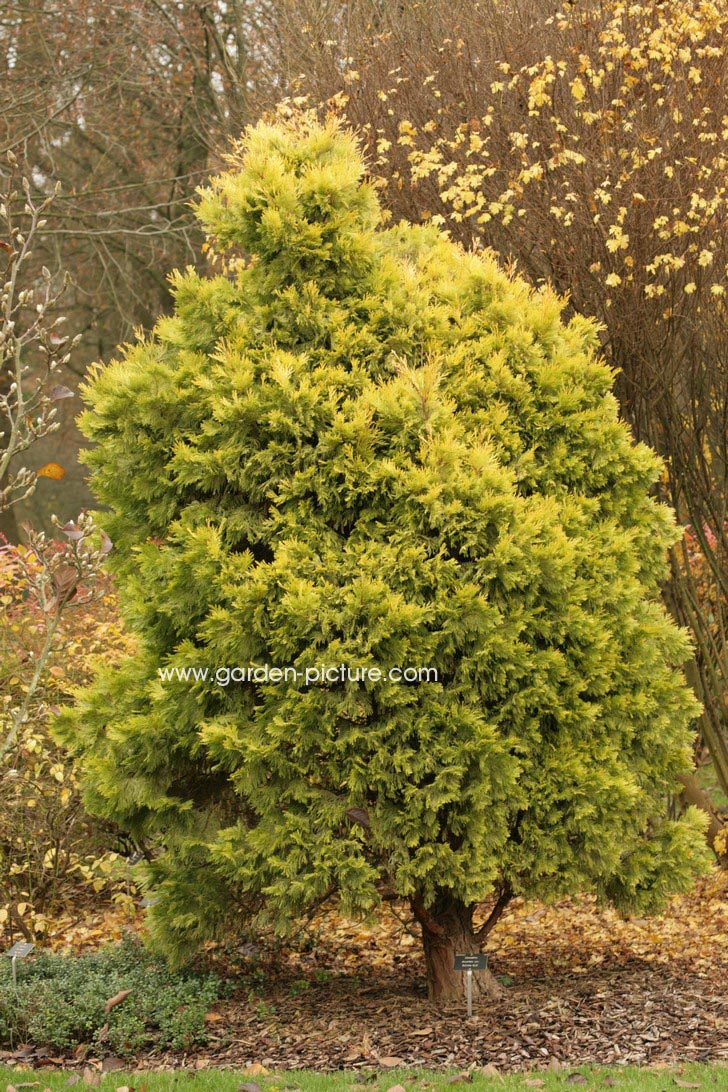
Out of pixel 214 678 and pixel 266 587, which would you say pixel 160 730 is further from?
pixel 266 587

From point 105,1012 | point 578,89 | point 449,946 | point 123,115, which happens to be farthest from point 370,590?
point 123,115

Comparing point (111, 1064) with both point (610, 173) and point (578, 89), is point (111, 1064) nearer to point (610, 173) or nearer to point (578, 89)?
point (610, 173)

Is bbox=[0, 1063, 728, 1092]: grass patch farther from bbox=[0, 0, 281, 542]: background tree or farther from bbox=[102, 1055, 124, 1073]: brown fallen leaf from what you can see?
bbox=[0, 0, 281, 542]: background tree

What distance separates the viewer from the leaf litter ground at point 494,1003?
4.04 m

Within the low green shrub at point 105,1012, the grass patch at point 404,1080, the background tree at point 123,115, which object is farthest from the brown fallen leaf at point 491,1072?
the background tree at point 123,115

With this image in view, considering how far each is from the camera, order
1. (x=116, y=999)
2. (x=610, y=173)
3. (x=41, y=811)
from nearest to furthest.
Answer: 1. (x=116, y=999)
2. (x=610, y=173)
3. (x=41, y=811)

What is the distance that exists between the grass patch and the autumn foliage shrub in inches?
72.6

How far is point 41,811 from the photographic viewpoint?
6055mm

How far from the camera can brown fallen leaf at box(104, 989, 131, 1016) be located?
4281mm

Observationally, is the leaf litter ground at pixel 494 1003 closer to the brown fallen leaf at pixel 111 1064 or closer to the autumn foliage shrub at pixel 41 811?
the brown fallen leaf at pixel 111 1064

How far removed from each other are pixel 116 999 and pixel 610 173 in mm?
4669

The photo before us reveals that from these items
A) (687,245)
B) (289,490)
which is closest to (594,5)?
(687,245)

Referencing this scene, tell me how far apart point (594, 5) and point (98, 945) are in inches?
235

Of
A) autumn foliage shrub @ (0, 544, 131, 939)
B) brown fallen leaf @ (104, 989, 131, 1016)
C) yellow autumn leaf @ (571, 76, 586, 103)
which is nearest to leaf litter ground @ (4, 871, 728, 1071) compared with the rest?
brown fallen leaf @ (104, 989, 131, 1016)
